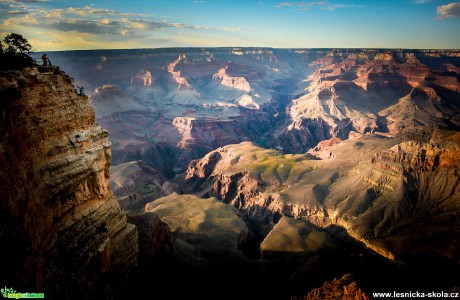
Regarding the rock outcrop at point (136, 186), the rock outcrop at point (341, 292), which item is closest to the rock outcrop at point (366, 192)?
the rock outcrop at point (136, 186)

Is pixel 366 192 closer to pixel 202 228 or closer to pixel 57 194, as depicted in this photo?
pixel 202 228

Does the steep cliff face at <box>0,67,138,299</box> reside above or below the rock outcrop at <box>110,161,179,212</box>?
above

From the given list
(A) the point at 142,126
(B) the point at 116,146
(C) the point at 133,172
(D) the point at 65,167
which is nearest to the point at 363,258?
(D) the point at 65,167

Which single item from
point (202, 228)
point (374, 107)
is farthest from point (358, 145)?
point (374, 107)

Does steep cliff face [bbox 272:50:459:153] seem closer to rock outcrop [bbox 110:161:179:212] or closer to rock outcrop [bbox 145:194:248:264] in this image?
rock outcrop [bbox 110:161:179:212]

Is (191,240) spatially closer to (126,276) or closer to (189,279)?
(189,279)

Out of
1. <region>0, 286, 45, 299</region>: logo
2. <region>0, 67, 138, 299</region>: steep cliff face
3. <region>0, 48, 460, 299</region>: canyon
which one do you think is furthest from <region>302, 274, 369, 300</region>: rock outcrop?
<region>0, 286, 45, 299</region>: logo
